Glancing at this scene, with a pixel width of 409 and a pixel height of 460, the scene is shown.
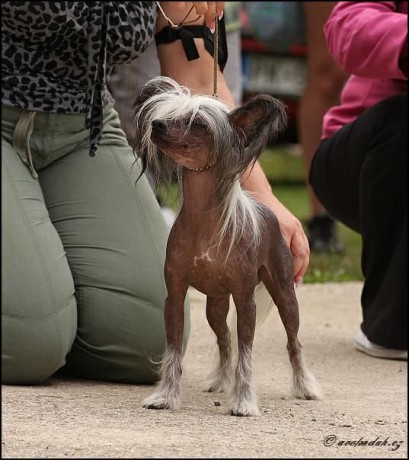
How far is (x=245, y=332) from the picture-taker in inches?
104

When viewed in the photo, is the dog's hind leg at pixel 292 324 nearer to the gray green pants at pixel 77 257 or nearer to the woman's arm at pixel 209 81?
the woman's arm at pixel 209 81

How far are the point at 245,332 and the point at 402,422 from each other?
43cm

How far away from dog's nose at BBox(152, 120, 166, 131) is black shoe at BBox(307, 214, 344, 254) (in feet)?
13.2

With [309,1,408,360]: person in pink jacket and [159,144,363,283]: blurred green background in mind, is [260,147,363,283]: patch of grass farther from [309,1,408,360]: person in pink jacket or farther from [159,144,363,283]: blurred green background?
[309,1,408,360]: person in pink jacket

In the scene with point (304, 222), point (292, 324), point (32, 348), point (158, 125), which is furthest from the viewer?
point (304, 222)

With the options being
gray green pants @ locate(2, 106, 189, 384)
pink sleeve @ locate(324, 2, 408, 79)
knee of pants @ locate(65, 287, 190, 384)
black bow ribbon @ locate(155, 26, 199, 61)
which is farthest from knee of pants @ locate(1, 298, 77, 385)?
pink sleeve @ locate(324, 2, 408, 79)

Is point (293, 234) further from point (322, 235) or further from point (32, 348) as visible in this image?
point (322, 235)

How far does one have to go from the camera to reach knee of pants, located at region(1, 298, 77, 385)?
3.05m

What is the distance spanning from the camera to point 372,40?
149 inches

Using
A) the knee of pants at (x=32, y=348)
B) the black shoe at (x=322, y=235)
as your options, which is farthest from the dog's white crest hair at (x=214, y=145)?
the black shoe at (x=322, y=235)

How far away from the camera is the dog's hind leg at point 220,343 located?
9.47ft

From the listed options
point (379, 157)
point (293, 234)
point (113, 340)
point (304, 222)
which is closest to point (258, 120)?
point (293, 234)

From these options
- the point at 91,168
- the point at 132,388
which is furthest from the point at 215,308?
the point at 91,168

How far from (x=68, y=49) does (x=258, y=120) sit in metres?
0.91
